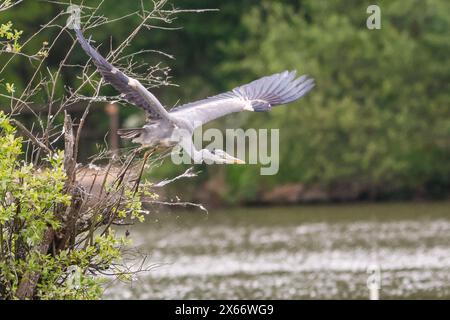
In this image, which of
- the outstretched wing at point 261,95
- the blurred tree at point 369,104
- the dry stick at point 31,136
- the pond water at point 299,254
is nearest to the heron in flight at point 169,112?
the outstretched wing at point 261,95

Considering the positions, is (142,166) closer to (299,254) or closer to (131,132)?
(131,132)

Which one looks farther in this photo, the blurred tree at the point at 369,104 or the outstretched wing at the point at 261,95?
the blurred tree at the point at 369,104

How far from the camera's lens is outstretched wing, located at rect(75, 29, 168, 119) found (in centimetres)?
847

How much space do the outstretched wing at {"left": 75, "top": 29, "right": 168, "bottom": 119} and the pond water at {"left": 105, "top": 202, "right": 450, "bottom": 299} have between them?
1.84m

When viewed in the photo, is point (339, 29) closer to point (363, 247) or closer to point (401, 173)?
point (401, 173)

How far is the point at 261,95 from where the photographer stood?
33.4 ft

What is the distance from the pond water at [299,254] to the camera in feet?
50.0

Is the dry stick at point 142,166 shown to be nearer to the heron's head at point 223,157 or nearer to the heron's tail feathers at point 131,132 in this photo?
the heron's tail feathers at point 131,132

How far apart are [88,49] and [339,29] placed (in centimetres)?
2425

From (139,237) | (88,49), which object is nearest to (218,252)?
(139,237)

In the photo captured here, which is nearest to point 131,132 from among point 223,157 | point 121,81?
point 121,81

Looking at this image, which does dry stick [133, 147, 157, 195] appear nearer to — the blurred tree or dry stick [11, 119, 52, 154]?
dry stick [11, 119, 52, 154]

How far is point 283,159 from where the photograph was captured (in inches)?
1272

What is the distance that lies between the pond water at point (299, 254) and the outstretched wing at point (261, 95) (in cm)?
106
